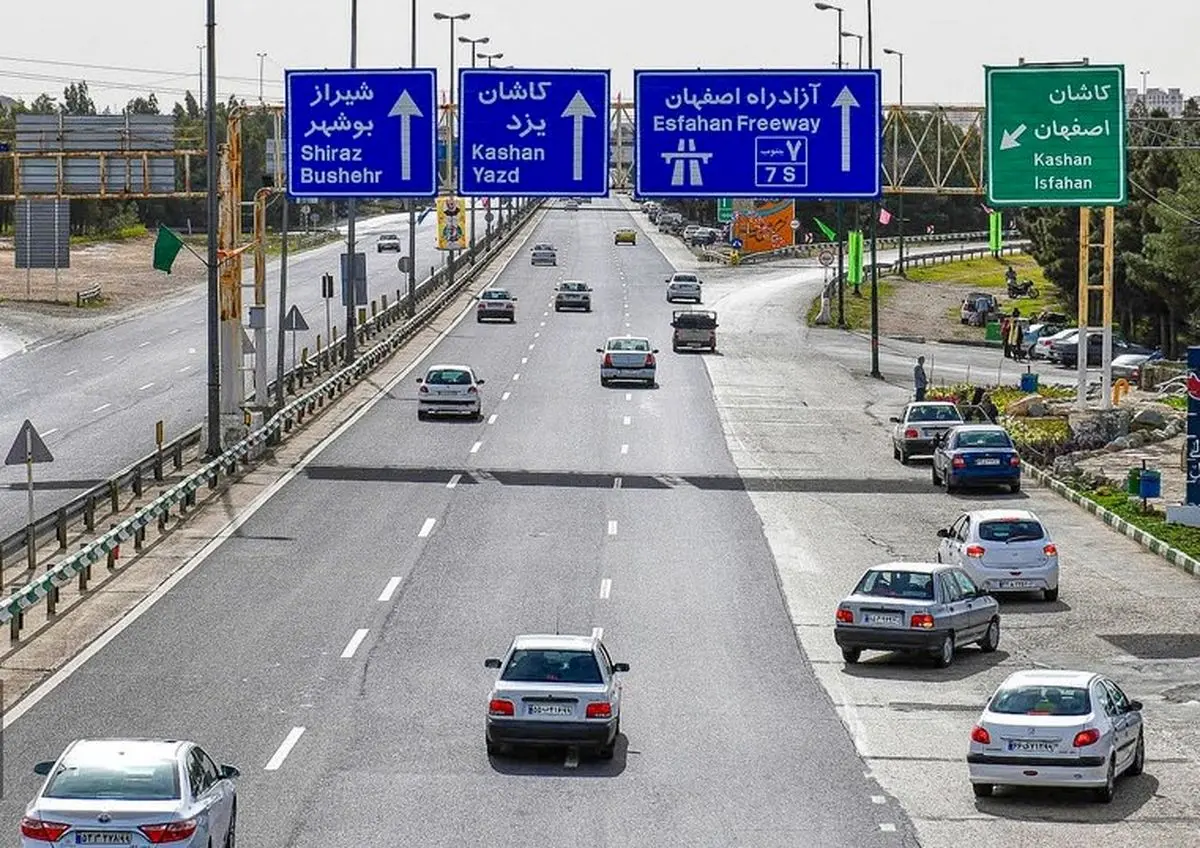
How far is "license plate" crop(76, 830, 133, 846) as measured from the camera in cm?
1666

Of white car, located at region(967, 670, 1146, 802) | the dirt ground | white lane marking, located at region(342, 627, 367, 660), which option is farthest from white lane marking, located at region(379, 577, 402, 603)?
the dirt ground

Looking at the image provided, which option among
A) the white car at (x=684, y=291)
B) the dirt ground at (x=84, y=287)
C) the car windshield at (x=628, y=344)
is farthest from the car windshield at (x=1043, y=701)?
the white car at (x=684, y=291)

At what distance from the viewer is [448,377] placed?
59.7 m

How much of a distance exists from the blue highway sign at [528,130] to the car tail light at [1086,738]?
26.9 m

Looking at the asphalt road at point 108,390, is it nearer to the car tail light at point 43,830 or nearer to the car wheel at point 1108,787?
the car wheel at point 1108,787

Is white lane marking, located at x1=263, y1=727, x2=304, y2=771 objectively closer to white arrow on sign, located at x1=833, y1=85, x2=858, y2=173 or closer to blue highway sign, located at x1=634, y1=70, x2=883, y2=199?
blue highway sign, located at x1=634, y1=70, x2=883, y2=199

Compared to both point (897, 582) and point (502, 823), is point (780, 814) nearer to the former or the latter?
point (502, 823)

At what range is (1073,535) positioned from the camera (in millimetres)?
44031

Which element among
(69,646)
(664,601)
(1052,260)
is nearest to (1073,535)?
(664,601)

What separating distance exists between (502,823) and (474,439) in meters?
35.1

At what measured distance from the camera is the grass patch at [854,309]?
9925 cm

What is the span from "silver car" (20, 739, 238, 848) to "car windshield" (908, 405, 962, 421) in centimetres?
3869

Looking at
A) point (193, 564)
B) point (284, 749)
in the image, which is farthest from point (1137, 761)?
point (193, 564)

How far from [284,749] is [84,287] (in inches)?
3374
